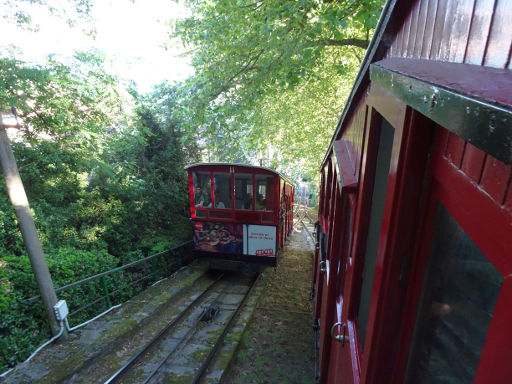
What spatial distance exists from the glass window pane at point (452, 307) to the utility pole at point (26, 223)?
18.9 feet

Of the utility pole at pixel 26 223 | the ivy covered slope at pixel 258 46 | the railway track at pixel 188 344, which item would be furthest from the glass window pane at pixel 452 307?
the utility pole at pixel 26 223

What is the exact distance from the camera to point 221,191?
822cm

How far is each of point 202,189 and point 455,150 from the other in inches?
312

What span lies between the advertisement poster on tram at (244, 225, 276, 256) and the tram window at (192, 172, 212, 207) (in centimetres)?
147

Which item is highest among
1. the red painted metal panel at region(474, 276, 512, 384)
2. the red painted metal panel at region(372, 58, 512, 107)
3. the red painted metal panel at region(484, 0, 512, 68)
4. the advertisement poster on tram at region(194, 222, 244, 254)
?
the red painted metal panel at region(484, 0, 512, 68)

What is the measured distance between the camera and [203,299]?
7371 mm

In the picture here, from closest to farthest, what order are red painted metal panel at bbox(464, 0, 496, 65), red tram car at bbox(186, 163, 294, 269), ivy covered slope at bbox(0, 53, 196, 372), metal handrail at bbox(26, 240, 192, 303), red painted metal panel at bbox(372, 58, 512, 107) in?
red painted metal panel at bbox(372, 58, 512, 107), red painted metal panel at bbox(464, 0, 496, 65), metal handrail at bbox(26, 240, 192, 303), ivy covered slope at bbox(0, 53, 196, 372), red tram car at bbox(186, 163, 294, 269)

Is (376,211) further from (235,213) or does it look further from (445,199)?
(235,213)

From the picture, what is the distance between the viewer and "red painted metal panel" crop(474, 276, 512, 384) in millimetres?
448

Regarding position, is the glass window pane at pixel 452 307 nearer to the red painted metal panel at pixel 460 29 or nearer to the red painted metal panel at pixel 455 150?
the red painted metal panel at pixel 455 150

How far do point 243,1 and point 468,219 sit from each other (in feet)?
20.7

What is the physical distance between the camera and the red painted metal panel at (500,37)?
1.98ft

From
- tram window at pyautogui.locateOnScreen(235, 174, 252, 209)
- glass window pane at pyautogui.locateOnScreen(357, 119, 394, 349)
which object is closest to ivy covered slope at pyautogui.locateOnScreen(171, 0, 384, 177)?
tram window at pyautogui.locateOnScreen(235, 174, 252, 209)

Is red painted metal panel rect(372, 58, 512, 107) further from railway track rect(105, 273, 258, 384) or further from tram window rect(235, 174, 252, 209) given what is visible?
tram window rect(235, 174, 252, 209)
